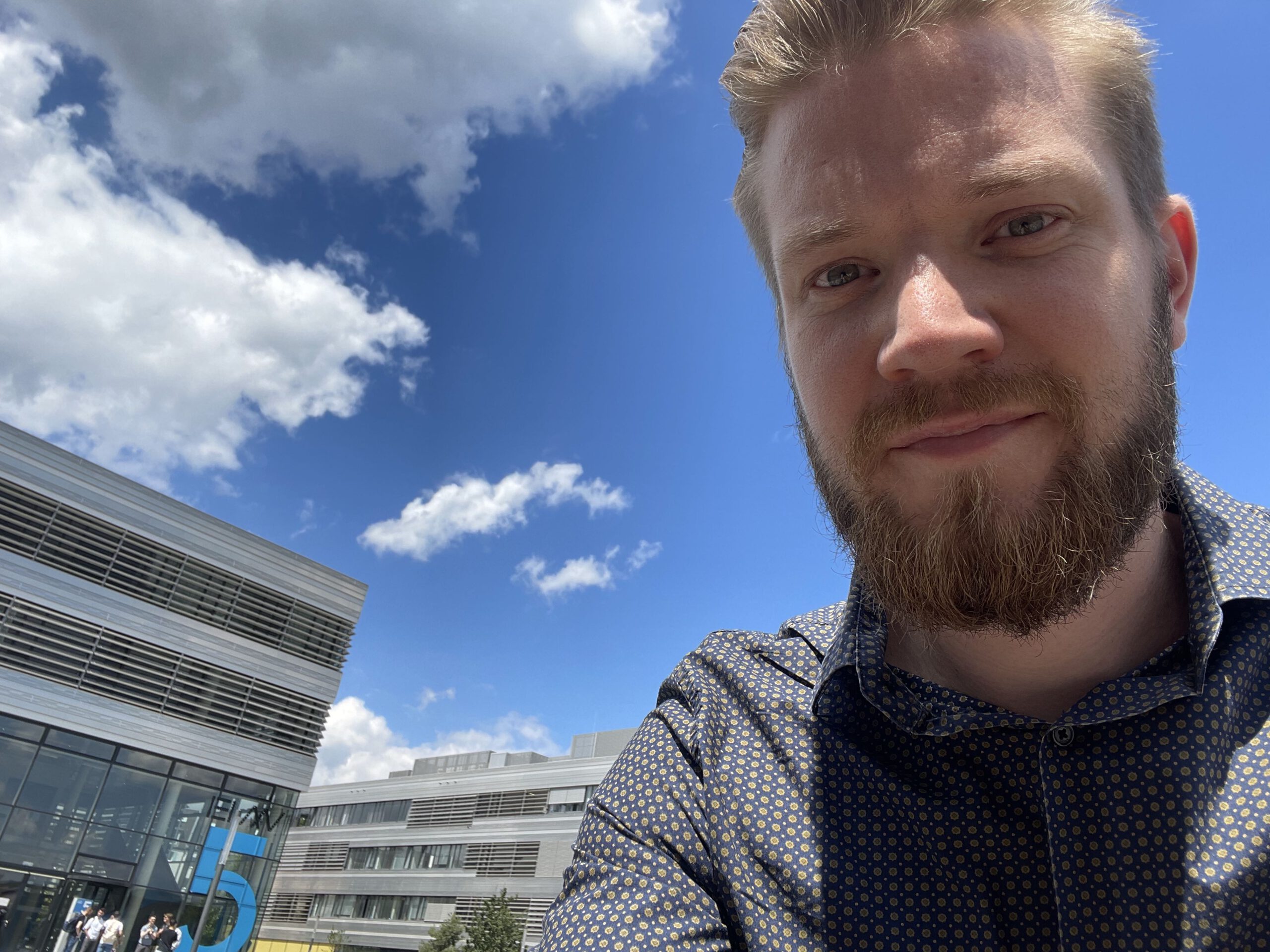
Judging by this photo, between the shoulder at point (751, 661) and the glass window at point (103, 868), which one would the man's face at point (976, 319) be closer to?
the shoulder at point (751, 661)

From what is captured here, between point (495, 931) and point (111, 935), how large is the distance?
1808 cm

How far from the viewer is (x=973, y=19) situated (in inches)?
48.3

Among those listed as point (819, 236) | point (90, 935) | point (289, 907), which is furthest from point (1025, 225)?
point (289, 907)

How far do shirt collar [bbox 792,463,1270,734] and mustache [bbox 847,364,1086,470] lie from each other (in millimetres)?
326

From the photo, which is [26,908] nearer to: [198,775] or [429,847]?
[198,775]

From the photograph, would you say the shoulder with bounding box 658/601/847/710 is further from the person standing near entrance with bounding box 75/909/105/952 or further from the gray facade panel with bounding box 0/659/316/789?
the person standing near entrance with bounding box 75/909/105/952

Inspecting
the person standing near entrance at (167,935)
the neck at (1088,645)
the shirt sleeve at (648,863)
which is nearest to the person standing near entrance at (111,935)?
the person standing near entrance at (167,935)

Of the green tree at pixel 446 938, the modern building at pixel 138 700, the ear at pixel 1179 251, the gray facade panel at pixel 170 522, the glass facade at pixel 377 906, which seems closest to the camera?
the ear at pixel 1179 251

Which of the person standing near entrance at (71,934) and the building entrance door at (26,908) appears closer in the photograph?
the building entrance door at (26,908)

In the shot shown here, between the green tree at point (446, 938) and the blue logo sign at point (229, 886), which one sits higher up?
the blue logo sign at point (229, 886)

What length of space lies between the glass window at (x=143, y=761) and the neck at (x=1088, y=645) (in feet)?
75.1

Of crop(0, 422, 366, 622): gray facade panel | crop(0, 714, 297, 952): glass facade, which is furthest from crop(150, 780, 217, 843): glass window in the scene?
crop(0, 422, 366, 622): gray facade panel

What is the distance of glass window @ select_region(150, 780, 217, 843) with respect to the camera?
19172mm

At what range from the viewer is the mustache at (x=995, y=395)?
3.38 feet
